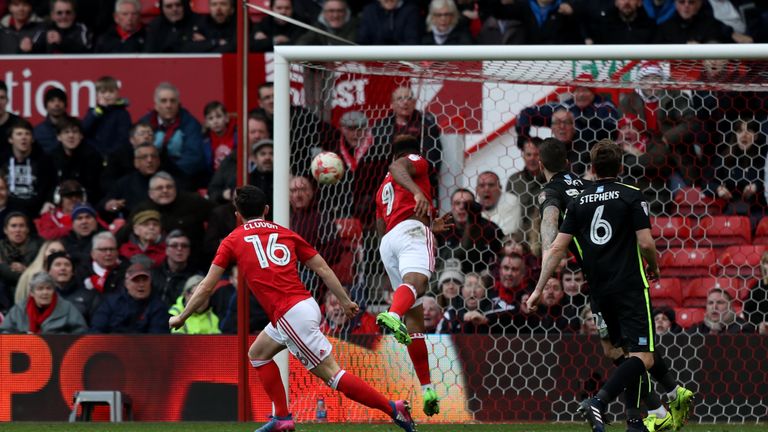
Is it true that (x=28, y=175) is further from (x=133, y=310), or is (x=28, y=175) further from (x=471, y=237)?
(x=471, y=237)

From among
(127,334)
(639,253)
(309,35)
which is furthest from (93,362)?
(639,253)

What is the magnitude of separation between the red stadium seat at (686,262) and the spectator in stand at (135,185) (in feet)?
15.0

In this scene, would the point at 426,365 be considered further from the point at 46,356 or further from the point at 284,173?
the point at 46,356

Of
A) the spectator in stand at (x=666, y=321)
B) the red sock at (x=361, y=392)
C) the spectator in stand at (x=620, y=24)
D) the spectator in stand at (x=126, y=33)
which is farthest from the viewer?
the spectator in stand at (x=126, y=33)

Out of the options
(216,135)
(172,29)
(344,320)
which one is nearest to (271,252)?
(344,320)

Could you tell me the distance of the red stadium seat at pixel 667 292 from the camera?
1043 centimetres

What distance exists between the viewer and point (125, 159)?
1243 centimetres

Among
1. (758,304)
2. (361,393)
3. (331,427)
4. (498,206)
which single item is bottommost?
(331,427)

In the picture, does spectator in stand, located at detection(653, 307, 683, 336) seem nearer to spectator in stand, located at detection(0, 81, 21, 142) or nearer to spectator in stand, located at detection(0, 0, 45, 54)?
spectator in stand, located at detection(0, 81, 21, 142)

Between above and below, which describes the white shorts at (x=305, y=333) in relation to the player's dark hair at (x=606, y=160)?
below

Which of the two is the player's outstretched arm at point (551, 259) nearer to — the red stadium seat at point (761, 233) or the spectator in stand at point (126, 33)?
the red stadium seat at point (761, 233)

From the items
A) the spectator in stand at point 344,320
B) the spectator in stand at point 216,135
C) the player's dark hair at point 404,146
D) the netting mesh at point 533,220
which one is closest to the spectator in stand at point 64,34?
the spectator in stand at point 216,135

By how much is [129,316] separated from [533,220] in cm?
331

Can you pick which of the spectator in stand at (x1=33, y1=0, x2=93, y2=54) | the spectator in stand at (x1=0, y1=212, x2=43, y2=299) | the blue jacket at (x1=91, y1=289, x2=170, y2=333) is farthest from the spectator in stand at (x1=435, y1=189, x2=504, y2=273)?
the spectator in stand at (x1=33, y1=0, x2=93, y2=54)
